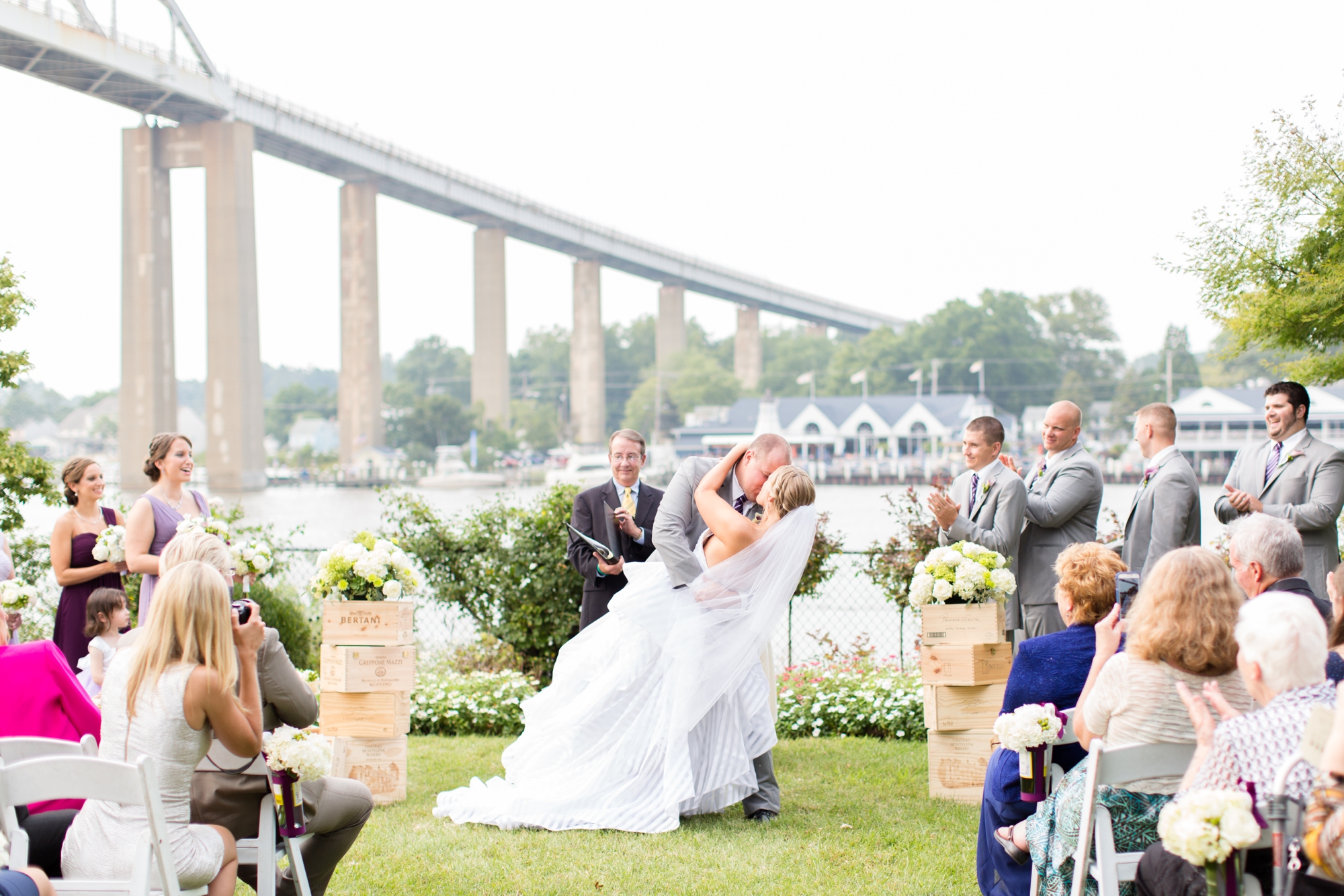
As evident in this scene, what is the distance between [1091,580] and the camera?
4398 mm

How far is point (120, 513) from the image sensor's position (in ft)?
30.7

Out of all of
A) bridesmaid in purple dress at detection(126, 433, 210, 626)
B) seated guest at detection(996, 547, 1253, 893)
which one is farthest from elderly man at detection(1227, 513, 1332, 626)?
bridesmaid in purple dress at detection(126, 433, 210, 626)

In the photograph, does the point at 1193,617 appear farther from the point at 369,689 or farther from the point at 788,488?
the point at 369,689

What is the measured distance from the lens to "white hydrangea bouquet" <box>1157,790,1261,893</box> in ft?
9.57

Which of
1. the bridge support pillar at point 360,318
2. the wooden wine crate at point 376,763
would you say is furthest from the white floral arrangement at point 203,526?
the bridge support pillar at point 360,318

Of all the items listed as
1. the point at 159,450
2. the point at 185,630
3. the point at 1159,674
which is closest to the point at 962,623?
the point at 1159,674

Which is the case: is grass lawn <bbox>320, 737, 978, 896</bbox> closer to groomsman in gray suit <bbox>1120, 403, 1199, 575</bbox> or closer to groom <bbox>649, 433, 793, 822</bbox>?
groom <bbox>649, 433, 793, 822</bbox>

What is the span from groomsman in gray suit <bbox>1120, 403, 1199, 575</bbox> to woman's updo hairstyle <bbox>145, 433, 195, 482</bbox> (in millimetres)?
6031

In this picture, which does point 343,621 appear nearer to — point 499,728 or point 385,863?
point 385,863

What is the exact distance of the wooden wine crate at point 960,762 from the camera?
20.9ft

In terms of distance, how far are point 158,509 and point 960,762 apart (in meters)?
5.29

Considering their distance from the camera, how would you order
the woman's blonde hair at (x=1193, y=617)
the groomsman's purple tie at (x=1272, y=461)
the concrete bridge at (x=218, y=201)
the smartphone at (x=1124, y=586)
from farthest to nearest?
the concrete bridge at (x=218, y=201), the groomsman's purple tie at (x=1272, y=461), the smartphone at (x=1124, y=586), the woman's blonde hair at (x=1193, y=617)

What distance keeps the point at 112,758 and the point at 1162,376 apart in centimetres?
12474

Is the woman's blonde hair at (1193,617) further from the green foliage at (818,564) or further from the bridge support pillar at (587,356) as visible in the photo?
the bridge support pillar at (587,356)
